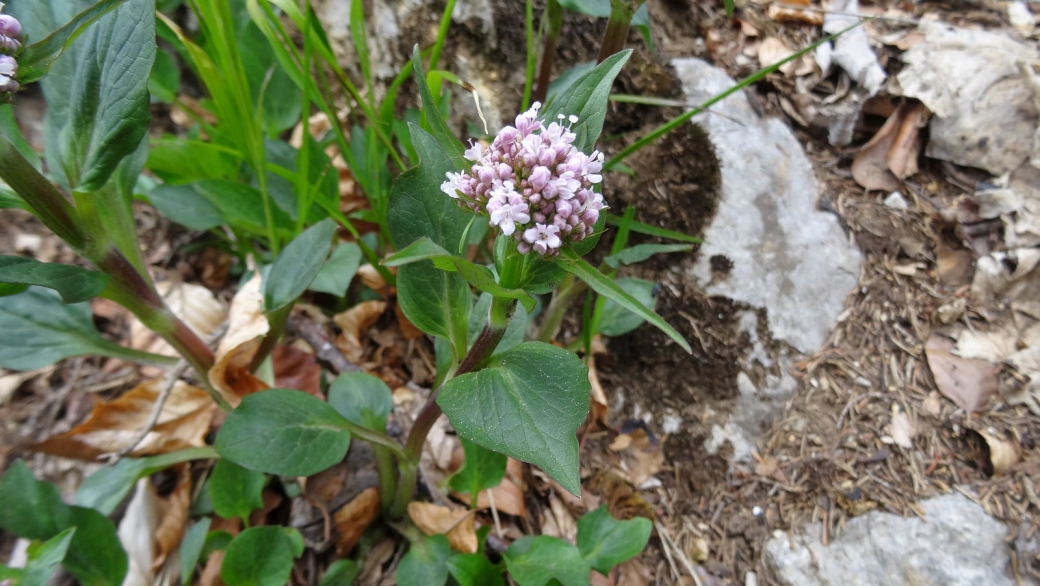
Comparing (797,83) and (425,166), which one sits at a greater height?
(425,166)

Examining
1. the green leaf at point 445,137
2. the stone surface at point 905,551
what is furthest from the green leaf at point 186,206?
the stone surface at point 905,551

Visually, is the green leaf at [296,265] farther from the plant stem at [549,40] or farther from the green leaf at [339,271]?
the plant stem at [549,40]

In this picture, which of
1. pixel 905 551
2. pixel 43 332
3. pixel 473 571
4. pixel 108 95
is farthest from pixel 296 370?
pixel 905 551

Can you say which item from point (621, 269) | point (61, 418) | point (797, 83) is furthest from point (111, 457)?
point (797, 83)

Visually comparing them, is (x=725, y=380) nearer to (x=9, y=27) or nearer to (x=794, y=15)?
(x=794, y=15)

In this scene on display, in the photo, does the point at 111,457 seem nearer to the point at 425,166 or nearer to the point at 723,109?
the point at 425,166

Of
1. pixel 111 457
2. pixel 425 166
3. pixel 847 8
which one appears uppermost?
pixel 425 166

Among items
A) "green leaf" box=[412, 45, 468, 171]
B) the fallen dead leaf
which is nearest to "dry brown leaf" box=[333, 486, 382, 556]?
"green leaf" box=[412, 45, 468, 171]
